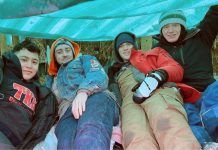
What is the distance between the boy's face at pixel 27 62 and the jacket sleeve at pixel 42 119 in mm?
101

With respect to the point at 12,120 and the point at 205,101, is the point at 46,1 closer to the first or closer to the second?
the point at 12,120

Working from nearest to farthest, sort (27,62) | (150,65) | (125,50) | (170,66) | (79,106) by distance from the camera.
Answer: (79,106)
(27,62)
(170,66)
(150,65)
(125,50)

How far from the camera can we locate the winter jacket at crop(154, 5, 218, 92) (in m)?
2.01

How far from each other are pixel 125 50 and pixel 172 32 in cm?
34

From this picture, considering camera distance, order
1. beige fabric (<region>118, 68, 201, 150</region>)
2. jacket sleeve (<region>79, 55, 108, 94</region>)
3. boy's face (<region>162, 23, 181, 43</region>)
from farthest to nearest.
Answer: boy's face (<region>162, 23, 181, 43</region>) < jacket sleeve (<region>79, 55, 108, 94</region>) < beige fabric (<region>118, 68, 201, 150</region>)

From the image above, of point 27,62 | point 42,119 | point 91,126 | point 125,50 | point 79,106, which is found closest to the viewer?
point 91,126

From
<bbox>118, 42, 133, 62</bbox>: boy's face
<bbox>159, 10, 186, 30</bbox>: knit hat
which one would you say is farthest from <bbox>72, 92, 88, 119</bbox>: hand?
<bbox>159, 10, 186, 30</bbox>: knit hat

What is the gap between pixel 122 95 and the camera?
2.02 meters

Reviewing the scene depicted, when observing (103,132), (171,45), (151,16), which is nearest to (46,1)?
(103,132)

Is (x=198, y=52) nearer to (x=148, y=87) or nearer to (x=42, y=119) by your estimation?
(x=148, y=87)

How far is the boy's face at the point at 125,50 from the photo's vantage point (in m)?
2.26

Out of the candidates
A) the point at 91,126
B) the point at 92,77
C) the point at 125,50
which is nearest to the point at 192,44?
the point at 125,50

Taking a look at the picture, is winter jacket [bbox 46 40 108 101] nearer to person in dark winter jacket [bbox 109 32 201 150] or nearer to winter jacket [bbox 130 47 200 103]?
person in dark winter jacket [bbox 109 32 201 150]

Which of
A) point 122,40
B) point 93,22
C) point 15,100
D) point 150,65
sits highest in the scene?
point 93,22
